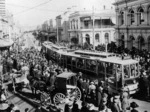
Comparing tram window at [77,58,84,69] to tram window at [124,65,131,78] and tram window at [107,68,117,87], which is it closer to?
tram window at [107,68,117,87]

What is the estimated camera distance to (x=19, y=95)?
51.7ft

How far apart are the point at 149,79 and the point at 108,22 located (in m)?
40.4

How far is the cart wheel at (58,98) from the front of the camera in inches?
491

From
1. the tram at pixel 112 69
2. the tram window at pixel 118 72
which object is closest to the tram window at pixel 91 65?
the tram at pixel 112 69

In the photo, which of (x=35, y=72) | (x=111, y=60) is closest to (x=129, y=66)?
(x=111, y=60)

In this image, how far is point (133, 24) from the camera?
32.6m

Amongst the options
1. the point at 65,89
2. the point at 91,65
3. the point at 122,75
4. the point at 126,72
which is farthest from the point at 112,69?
the point at 65,89

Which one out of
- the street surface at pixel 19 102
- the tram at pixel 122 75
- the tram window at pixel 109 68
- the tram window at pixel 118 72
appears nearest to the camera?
the tram at pixel 122 75

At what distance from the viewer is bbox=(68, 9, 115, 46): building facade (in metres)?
48.6

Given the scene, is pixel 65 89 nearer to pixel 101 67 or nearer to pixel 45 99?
pixel 45 99

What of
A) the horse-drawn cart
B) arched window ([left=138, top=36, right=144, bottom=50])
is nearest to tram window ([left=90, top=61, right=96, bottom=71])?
the horse-drawn cart

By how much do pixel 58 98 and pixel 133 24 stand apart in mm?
23511

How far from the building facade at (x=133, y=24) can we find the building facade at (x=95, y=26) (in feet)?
40.7

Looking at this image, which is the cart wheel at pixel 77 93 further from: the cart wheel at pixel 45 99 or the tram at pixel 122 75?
the tram at pixel 122 75
